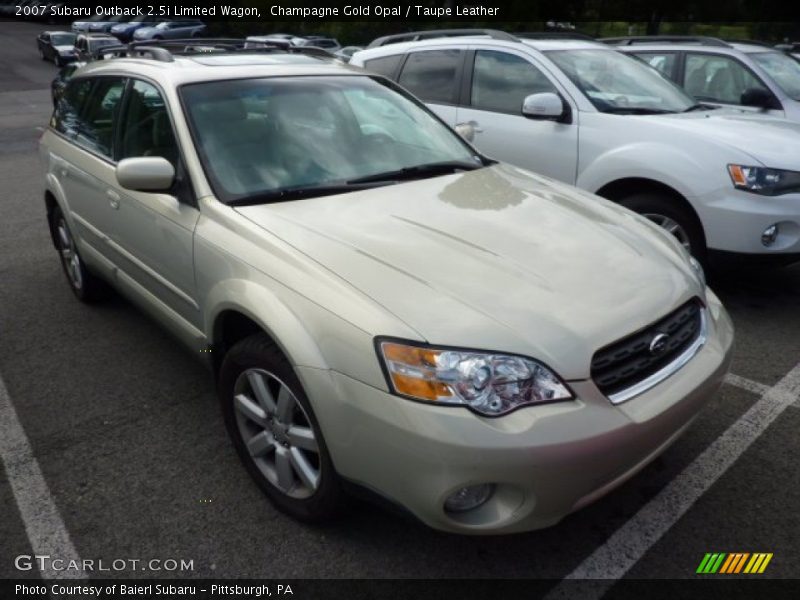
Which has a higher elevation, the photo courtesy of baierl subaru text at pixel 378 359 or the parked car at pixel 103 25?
the parked car at pixel 103 25

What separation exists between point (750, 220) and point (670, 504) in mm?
2210

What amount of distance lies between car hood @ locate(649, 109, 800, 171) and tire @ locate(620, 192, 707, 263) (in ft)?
1.49

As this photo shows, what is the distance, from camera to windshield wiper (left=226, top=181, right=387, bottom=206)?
109 inches

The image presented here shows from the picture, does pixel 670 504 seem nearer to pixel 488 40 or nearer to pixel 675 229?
pixel 675 229

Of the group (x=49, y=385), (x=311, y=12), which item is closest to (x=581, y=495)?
(x=49, y=385)

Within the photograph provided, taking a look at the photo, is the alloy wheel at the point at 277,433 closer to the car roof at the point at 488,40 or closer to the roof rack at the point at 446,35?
the car roof at the point at 488,40

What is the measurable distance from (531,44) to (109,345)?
12.5ft

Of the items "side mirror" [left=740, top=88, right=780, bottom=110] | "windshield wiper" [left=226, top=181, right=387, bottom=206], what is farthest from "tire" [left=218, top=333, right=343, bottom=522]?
"side mirror" [left=740, top=88, right=780, bottom=110]

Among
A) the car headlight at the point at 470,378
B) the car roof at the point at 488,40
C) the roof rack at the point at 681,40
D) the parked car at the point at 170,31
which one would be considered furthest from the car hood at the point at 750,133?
the parked car at the point at 170,31

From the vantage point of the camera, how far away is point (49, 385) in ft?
11.8

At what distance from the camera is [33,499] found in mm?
2727

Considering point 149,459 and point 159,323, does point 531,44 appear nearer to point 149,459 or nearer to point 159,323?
point 159,323

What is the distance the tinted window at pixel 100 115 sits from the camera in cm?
373

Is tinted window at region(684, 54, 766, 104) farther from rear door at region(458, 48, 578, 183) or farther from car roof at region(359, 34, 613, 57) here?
rear door at region(458, 48, 578, 183)
